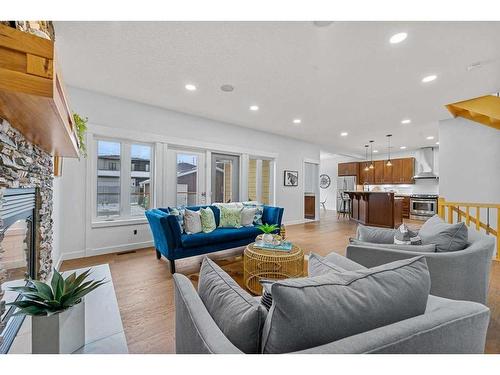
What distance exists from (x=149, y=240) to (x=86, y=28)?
3.20 m

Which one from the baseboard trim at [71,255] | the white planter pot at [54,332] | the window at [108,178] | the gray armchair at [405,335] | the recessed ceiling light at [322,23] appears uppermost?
the recessed ceiling light at [322,23]

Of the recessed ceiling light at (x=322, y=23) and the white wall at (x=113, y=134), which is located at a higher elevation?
the recessed ceiling light at (x=322, y=23)

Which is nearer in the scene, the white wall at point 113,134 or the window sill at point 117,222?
the white wall at point 113,134

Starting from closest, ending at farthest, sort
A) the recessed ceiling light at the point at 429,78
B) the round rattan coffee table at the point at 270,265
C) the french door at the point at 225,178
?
the round rattan coffee table at the point at 270,265
the recessed ceiling light at the point at 429,78
the french door at the point at 225,178

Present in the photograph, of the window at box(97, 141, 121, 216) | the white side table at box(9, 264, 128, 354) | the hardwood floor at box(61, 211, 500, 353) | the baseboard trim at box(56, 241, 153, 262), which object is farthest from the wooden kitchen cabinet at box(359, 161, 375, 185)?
the white side table at box(9, 264, 128, 354)

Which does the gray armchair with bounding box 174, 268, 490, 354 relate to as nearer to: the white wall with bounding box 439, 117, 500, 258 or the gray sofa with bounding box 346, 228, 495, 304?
the gray sofa with bounding box 346, 228, 495, 304

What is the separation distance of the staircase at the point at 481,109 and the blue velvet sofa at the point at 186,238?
4352mm

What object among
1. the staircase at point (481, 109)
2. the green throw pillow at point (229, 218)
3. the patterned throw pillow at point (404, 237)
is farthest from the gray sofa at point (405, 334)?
the staircase at point (481, 109)

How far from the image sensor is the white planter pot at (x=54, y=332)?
3.43 ft

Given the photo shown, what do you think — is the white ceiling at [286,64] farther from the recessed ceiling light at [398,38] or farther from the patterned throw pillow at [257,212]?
the patterned throw pillow at [257,212]

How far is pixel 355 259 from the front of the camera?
5.78 ft

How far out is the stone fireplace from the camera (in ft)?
3.97

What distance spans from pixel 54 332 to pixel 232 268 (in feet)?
7.11

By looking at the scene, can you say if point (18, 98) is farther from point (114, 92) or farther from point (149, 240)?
point (149, 240)
